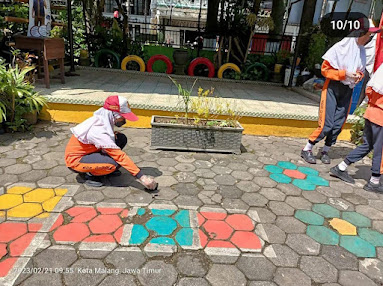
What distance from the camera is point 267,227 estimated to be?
2.75 m

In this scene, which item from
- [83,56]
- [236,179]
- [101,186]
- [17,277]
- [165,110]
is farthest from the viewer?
[83,56]

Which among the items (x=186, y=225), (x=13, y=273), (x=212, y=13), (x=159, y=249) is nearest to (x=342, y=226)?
(x=186, y=225)

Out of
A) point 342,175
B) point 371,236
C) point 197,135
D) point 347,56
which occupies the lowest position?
point 371,236

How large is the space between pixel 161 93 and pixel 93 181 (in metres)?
3.40

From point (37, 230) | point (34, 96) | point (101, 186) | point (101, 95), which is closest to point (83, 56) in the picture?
point (101, 95)

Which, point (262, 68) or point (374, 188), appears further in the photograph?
point (262, 68)

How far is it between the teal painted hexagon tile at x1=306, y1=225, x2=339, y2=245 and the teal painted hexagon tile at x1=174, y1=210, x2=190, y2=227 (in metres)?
1.14

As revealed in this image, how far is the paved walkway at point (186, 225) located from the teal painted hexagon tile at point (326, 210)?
12mm

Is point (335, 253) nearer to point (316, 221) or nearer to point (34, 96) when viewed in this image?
point (316, 221)

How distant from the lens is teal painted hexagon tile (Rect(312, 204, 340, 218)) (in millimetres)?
3054

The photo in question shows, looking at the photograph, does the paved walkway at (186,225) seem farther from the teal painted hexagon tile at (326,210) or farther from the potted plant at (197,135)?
the potted plant at (197,135)

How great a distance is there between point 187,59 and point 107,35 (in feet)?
8.52

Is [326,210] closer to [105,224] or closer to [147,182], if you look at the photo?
[147,182]

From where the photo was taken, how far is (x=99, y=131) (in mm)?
2846
